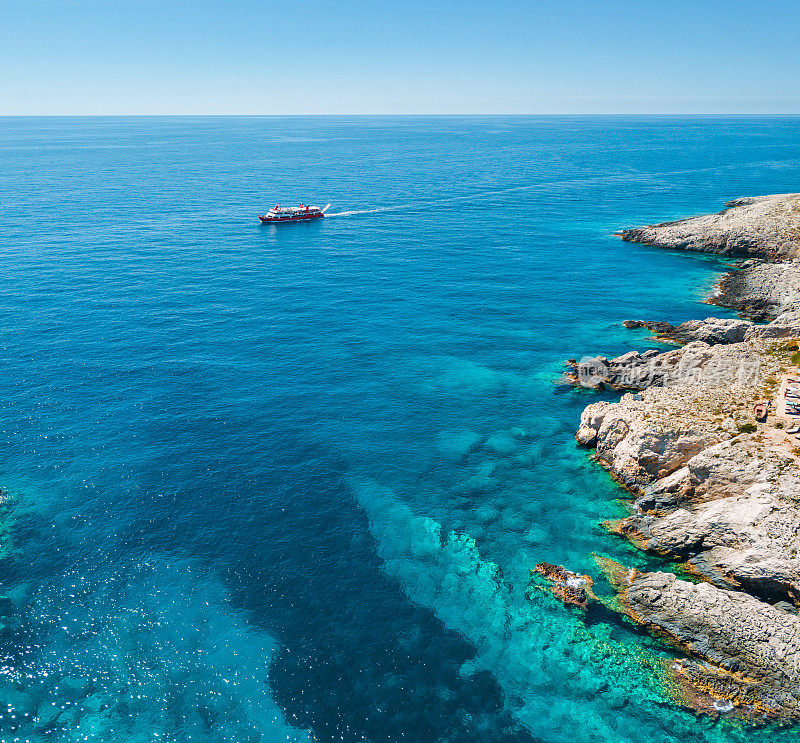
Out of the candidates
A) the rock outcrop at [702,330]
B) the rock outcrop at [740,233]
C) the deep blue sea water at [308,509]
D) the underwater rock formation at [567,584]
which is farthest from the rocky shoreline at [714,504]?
the rock outcrop at [740,233]

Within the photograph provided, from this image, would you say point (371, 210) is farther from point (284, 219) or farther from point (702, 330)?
point (702, 330)

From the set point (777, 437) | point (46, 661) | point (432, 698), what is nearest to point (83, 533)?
point (46, 661)

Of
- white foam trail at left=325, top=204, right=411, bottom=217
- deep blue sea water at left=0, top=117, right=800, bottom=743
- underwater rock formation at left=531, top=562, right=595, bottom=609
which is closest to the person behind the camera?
deep blue sea water at left=0, top=117, right=800, bottom=743

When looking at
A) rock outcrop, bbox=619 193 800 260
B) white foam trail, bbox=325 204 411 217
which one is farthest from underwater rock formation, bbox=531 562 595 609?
white foam trail, bbox=325 204 411 217

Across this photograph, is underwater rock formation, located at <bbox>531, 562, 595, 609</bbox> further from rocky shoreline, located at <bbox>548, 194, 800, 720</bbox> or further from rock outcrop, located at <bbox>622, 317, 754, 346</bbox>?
rock outcrop, located at <bbox>622, 317, 754, 346</bbox>

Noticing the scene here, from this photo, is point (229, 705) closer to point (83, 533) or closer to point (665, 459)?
point (83, 533)

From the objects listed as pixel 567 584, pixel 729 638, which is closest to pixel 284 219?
pixel 567 584
